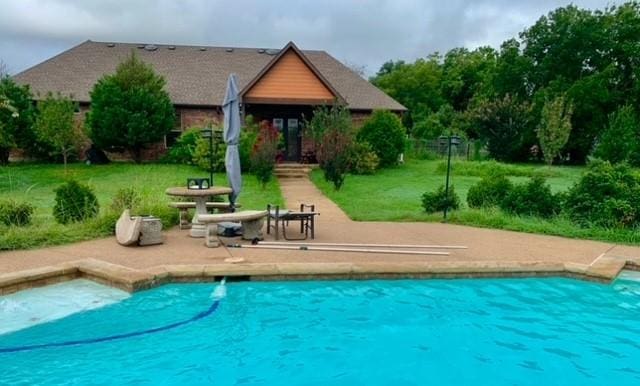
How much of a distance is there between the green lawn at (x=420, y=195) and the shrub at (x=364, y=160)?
58 cm

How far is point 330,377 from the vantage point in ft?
15.7

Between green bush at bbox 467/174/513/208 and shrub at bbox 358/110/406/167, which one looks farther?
shrub at bbox 358/110/406/167

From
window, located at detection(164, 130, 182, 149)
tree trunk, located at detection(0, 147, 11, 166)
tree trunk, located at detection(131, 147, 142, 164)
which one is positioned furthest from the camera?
window, located at detection(164, 130, 182, 149)

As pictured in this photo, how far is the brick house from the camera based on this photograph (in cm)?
2292

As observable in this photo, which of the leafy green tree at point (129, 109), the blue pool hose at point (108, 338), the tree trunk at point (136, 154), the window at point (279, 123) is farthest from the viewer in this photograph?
the window at point (279, 123)

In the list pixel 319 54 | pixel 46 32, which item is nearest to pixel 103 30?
pixel 46 32

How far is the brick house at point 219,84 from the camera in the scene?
22.9m

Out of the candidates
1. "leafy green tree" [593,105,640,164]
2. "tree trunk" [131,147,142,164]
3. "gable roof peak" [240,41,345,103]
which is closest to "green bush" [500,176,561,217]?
"gable roof peak" [240,41,345,103]

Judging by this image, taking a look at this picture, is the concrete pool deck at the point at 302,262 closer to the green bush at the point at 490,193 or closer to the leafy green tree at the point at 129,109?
the green bush at the point at 490,193

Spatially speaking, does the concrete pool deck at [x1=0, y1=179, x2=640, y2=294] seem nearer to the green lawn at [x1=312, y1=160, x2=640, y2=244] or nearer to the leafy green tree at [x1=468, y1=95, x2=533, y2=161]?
the green lawn at [x1=312, y1=160, x2=640, y2=244]

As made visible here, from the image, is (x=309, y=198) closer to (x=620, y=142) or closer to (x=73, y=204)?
(x=73, y=204)

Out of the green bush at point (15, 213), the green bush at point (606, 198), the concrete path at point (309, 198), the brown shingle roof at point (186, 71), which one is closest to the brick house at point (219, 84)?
the brown shingle roof at point (186, 71)

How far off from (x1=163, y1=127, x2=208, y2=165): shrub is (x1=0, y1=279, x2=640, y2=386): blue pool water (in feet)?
48.3

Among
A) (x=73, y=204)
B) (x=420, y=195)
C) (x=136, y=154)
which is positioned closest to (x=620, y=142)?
(x=420, y=195)
